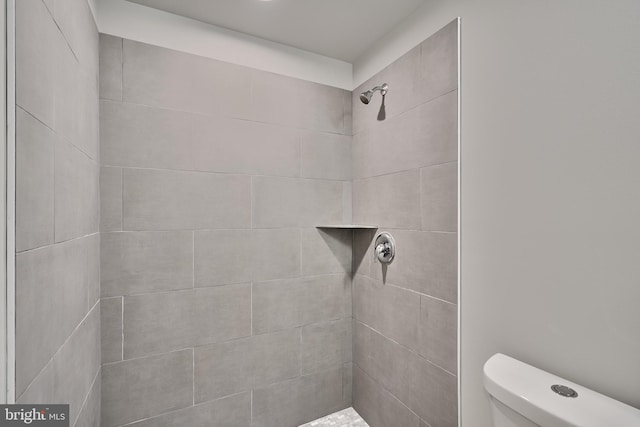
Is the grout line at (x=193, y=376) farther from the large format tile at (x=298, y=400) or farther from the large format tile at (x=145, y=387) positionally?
the large format tile at (x=298, y=400)

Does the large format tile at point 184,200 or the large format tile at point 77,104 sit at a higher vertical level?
the large format tile at point 77,104

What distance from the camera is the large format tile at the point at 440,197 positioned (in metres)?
1.24

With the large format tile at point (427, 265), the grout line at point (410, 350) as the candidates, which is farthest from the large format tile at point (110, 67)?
the grout line at point (410, 350)

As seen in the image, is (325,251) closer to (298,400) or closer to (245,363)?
(245,363)

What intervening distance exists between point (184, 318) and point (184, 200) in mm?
574

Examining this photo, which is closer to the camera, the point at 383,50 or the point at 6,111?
the point at 6,111

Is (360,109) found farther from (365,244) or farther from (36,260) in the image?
(36,260)

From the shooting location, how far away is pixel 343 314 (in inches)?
74.9

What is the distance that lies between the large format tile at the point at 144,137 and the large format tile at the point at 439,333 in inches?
51.5
